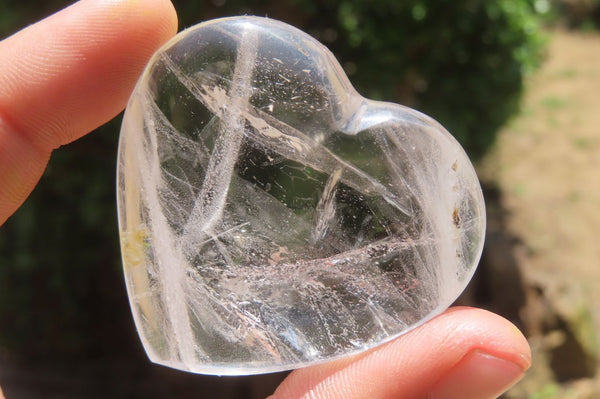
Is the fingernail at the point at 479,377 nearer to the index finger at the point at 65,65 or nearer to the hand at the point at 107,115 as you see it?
the hand at the point at 107,115

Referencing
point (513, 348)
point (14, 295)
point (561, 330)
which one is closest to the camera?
point (513, 348)

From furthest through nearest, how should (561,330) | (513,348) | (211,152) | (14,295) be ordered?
(561,330), (14,295), (211,152), (513,348)

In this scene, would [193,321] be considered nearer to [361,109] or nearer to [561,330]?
[361,109]

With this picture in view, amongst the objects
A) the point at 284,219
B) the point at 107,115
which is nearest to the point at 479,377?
the point at 284,219

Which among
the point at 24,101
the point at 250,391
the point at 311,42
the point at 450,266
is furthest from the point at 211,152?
the point at 250,391

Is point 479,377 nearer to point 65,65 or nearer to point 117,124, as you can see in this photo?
point 65,65

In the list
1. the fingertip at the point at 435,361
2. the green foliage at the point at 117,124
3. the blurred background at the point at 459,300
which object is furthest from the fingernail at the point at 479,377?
the green foliage at the point at 117,124

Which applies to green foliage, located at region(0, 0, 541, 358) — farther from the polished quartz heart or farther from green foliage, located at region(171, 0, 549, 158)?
the polished quartz heart

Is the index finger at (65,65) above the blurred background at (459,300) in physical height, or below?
above
